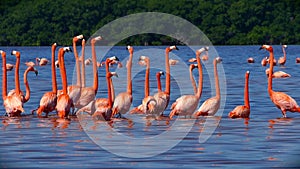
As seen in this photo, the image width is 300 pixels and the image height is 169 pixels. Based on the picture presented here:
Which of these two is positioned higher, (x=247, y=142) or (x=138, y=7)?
(x=138, y=7)

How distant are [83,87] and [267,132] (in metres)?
4.59

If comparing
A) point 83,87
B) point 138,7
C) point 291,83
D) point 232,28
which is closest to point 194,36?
point 232,28

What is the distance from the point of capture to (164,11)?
101 metres

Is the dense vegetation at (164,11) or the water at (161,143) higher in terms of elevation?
the dense vegetation at (164,11)

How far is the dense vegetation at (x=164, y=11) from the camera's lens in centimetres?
9450

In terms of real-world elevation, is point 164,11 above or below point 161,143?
above

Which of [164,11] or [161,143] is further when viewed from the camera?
[164,11]

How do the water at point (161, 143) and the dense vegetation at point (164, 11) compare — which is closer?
the water at point (161, 143)

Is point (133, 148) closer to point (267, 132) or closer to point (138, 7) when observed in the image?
point (267, 132)

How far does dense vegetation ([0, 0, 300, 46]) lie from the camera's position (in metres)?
94.5

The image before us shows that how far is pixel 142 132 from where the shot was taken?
16422mm

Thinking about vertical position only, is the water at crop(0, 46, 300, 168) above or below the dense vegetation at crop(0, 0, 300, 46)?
below

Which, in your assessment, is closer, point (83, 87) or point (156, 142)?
point (156, 142)

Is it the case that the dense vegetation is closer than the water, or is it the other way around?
the water
